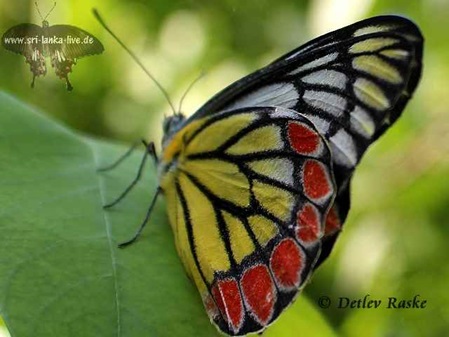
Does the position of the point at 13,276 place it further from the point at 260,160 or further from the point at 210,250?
the point at 260,160

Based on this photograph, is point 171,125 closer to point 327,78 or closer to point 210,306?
point 327,78

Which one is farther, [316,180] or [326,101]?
[326,101]

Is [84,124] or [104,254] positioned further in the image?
[84,124]

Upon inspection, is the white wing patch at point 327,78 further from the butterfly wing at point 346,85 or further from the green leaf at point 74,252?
the green leaf at point 74,252

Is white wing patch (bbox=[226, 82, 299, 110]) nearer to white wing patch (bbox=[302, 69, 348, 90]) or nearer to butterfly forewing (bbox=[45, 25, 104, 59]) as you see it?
white wing patch (bbox=[302, 69, 348, 90])

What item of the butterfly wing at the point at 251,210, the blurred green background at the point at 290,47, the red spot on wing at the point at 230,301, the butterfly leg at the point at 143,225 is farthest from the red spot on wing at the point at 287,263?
the blurred green background at the point at 290,47

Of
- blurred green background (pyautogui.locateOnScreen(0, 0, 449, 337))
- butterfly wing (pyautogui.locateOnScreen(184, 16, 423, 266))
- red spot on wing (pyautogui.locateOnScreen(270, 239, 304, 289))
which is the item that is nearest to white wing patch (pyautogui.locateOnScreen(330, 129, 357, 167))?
butterfly wing (pyautogui.locateOnScreen(184, 16, 423, 266))

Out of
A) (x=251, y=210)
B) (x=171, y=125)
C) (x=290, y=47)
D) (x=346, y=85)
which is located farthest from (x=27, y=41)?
(x=290, y=47)

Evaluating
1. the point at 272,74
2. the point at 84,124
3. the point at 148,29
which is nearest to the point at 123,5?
the point at 148,29
